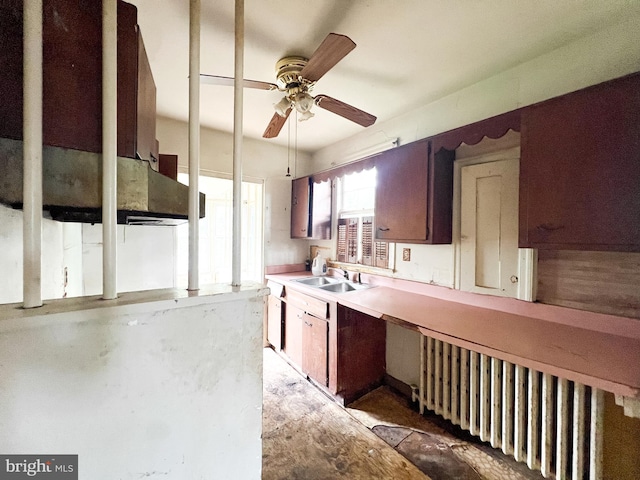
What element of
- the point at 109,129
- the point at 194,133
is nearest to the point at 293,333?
the point at 194,133

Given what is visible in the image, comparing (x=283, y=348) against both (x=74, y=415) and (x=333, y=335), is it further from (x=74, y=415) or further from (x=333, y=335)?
(x=74, y=415)

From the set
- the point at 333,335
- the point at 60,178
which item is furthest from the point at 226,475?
the point at 333,335

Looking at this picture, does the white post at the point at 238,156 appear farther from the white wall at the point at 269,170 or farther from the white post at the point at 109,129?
the white wall at the point at 269,170

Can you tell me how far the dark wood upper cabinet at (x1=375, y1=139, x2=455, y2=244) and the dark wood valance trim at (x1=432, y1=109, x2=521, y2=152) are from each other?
105 mm

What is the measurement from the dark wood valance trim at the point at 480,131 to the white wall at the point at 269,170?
1827 mm

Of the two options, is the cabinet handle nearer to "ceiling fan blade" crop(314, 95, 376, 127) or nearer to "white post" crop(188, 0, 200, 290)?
"ceiling fan blade" crop(314, 95, 376, 127)

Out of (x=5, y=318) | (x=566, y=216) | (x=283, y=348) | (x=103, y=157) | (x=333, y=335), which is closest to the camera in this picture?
(x=5, y=318)

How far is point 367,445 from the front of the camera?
161 centimetres

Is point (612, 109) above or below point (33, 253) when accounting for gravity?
above

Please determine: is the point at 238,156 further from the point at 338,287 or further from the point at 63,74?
the point at 338,287

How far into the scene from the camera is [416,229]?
5.98ft

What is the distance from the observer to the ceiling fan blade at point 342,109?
5.04ft

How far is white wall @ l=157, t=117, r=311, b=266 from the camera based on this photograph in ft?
8.55

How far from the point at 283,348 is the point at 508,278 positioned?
82.3 inches
